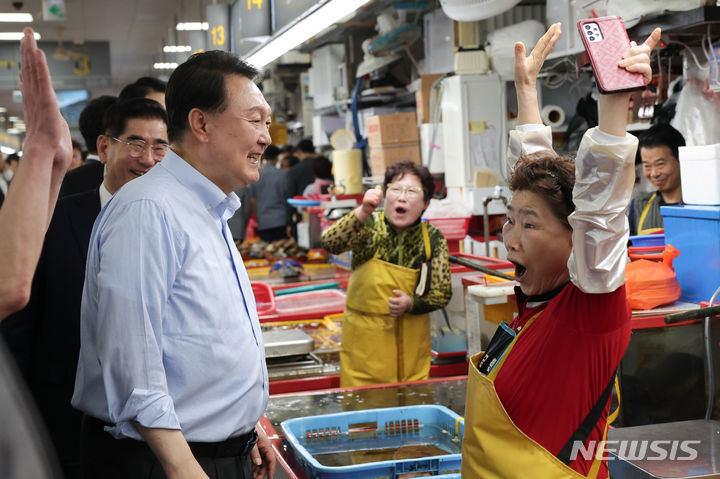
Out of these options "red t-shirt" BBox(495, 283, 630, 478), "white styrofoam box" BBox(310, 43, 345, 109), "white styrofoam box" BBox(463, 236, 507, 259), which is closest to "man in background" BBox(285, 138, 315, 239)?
"white styrofoam box" BBox(310, 43, 345, 109)

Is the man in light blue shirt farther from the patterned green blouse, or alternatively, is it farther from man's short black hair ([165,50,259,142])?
the patterned green blouse

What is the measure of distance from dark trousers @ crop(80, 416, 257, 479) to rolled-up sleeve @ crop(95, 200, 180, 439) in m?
0.08

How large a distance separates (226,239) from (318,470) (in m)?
0.70

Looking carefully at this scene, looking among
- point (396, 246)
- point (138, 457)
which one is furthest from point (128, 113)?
point (396, 246)

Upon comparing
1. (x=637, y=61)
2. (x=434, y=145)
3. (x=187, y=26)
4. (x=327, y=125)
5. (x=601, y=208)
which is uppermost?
(x=187, y=26)

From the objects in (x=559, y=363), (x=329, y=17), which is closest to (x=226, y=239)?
(x=559, y=363)

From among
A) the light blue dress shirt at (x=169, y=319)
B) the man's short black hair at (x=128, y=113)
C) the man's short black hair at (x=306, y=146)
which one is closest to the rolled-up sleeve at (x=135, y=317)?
the light blue dress shirt at (x=169, y=319)

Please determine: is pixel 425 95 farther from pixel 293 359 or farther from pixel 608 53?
pixel 608 53

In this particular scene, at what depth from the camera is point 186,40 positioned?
11922mm

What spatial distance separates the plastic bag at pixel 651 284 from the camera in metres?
2.97

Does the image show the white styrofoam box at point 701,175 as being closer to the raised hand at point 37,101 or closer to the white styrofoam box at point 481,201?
the raised hand at point 37,101

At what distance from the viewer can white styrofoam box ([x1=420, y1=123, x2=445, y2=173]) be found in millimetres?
7473

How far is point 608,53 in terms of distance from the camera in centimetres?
141

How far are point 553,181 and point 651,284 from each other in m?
→ 1.55
